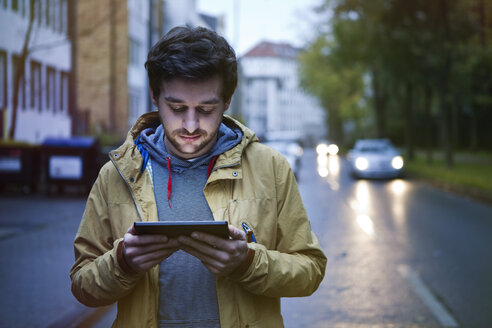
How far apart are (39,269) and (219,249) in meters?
5.95

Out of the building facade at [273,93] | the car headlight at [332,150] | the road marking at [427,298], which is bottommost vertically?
the road marking at [427,298]

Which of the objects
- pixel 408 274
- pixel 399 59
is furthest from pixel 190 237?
pixel 399 59

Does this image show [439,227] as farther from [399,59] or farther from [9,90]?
[399,59]

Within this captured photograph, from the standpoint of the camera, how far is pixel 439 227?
37.6 feet

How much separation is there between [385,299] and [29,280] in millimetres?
3791

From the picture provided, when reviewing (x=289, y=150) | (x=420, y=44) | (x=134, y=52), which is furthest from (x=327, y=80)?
(x=289, y=150)

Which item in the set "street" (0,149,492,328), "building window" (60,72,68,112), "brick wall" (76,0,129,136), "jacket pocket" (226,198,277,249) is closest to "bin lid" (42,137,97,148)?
"street" (0,149,492,328)

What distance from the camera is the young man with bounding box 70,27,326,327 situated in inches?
87.9

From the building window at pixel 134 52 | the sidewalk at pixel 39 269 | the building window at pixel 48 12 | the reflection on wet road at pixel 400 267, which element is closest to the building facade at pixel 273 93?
the building window at pixel 134 52

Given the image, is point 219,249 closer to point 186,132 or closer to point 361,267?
point 186,132

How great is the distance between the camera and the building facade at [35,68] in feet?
48.3

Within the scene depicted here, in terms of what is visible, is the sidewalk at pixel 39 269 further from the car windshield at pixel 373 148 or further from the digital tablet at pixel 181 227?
the car windshield at pixel 373 148

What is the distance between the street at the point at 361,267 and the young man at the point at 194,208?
329cm

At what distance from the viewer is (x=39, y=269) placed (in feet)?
24.3
